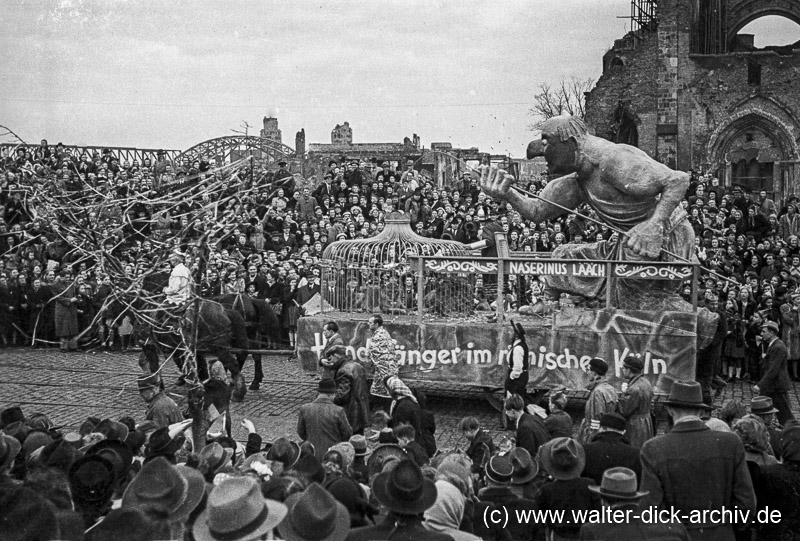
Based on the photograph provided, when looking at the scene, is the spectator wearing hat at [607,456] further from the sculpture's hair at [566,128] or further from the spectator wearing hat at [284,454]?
the sculpture's hair at [566,128]

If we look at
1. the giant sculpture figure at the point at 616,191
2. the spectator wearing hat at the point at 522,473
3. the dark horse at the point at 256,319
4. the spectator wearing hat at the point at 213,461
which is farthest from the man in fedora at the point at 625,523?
the dark horse at the point at 256,319

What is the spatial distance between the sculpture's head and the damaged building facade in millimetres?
19843

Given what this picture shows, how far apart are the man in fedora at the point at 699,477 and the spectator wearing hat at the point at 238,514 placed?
2358 millimetres

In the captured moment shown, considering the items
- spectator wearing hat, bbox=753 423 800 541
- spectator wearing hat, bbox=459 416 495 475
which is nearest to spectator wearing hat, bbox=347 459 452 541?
spectator wearing hat, bbox=753 423 800 541

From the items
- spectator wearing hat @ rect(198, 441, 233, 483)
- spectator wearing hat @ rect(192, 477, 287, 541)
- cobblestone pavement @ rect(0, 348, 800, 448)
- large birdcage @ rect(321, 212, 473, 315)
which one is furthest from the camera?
large birdcage @ rect(321, 212, 473, 315)

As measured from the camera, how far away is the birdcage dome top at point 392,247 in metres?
13.9

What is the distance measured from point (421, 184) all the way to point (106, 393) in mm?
12047

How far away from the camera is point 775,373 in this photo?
11172 mm

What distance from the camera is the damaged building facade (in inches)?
1204

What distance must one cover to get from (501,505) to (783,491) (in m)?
1.96

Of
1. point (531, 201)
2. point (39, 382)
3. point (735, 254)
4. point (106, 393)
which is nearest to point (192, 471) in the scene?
point (531, 201)

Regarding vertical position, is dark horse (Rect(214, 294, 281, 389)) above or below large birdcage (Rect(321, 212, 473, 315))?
below

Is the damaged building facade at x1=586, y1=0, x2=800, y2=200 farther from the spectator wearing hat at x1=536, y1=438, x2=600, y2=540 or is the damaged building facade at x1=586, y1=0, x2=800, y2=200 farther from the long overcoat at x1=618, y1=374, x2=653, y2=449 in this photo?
the spectator wearing hat at x1=536, y1=438, x2=600, y2=540

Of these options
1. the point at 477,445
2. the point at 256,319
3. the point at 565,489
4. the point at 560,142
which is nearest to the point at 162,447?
the point at 477,445
